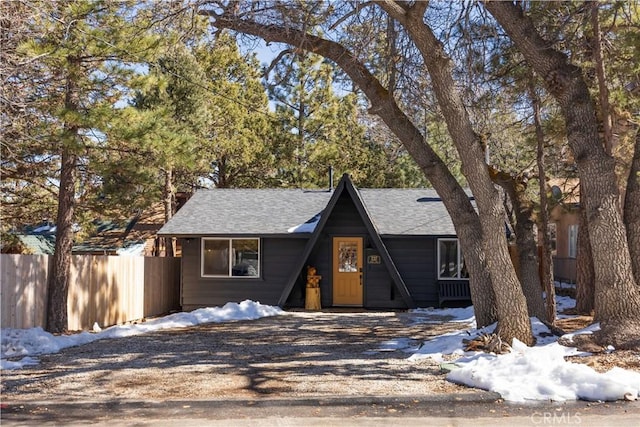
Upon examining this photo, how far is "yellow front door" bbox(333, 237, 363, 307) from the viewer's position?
786 inches

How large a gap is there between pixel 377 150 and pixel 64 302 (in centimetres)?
1912

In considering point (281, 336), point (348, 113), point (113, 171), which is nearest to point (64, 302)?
point (113, 171)

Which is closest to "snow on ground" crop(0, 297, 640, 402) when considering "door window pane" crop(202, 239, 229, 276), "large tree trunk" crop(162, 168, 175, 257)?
"door window pane" crop(202, 239, 229, 276)

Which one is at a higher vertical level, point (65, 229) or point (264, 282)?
point (65, 229)

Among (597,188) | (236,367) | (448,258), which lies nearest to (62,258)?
(236,367)

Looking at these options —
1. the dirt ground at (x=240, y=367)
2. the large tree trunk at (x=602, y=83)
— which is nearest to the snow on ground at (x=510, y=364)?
the dirt ground at (x=240, y=367)

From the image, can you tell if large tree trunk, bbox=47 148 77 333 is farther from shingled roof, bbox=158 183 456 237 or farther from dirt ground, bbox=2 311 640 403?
shingled roof, bbox=158 183 456 237

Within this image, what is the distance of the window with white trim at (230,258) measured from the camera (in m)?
20.1

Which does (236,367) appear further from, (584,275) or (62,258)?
(584,275)

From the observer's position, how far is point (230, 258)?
20.1m

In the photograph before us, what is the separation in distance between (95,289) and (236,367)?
25.2 feet

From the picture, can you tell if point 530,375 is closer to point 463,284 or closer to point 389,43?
point 389,43

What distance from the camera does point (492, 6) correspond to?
10.4 m

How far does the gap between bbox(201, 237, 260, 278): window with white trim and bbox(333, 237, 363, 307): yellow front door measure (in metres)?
2.40
